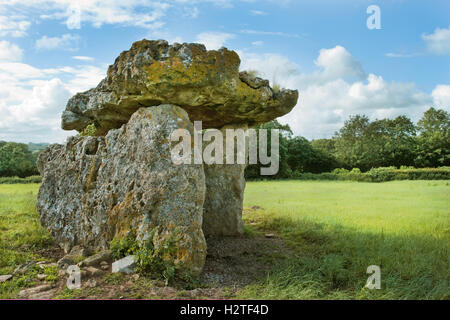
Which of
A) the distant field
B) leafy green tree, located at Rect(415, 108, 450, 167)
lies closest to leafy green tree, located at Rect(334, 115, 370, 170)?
leafy green tree, located at Rect(415, 108, 450, 167)

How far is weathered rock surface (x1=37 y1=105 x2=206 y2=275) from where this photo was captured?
624cm

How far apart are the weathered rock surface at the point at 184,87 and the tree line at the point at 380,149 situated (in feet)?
79.4

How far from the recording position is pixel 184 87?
6980mm

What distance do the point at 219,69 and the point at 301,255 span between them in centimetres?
453

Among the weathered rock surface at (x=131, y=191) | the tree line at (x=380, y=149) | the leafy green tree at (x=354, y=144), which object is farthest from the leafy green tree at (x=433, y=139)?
the weathered rock surface at (x=131, y=191)

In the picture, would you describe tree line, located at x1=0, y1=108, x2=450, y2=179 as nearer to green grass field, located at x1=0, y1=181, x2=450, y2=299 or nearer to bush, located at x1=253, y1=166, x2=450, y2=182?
bush, located at x1=253, y1=166, x2=450, y2=182

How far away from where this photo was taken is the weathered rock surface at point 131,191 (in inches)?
246

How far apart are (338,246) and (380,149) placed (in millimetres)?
35138

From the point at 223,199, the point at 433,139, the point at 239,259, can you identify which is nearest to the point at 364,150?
the point at 433,139

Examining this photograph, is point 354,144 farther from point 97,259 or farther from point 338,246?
point 97,259

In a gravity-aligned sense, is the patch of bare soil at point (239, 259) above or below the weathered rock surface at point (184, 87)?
below

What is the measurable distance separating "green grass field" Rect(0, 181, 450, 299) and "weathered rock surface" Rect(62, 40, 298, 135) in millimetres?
3529

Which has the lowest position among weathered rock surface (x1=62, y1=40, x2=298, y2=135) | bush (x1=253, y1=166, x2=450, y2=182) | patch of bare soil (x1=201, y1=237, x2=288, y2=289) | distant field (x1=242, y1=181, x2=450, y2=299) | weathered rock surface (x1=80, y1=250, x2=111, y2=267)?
patch of bare soil (x1=201, y1=237, x2=288, y2=289)

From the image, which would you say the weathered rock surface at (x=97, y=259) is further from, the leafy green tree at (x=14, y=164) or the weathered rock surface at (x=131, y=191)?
the leafy green tree at (x=14, y=164)
